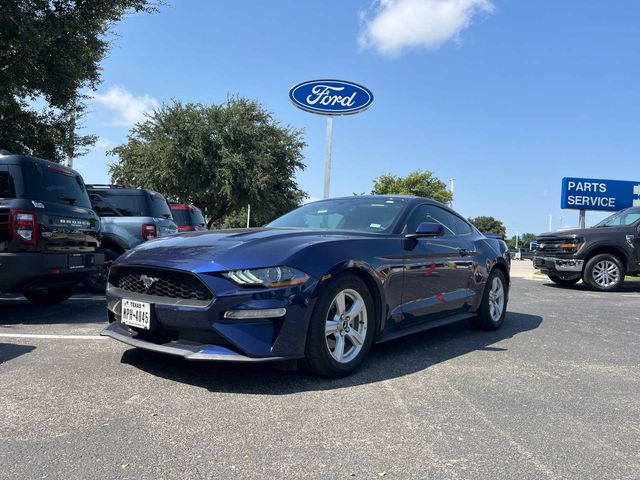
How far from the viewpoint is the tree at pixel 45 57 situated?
10164 millimetres

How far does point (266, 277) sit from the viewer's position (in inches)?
140

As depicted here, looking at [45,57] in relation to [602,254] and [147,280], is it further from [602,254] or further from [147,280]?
[602,254]

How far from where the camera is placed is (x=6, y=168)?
5883 mm

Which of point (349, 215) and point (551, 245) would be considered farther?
point (551, 245)

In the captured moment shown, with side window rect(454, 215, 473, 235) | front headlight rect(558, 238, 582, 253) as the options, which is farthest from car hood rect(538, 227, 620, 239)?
side window rect(454, 215, 473, 235)

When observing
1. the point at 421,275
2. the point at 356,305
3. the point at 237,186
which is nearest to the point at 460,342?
the point at 421,275

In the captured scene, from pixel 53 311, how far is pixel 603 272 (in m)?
10.9

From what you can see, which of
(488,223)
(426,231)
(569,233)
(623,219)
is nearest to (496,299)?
(426,231)

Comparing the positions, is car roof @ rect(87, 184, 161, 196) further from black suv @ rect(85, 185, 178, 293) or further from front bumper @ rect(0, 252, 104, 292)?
front bumper @ rect(0, 252, 104, 292)

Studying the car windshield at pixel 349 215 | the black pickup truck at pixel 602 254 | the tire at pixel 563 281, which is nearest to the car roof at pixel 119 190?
the car windshield at pixel 349 215

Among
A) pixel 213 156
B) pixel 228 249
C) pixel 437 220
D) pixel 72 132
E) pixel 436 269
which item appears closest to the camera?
pixel 228 249

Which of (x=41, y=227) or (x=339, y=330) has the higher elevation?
(x=41, y=227)

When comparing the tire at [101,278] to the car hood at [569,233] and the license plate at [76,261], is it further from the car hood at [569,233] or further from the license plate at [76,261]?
the car hood at [569,233]

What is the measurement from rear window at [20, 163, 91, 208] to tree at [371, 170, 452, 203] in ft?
137
